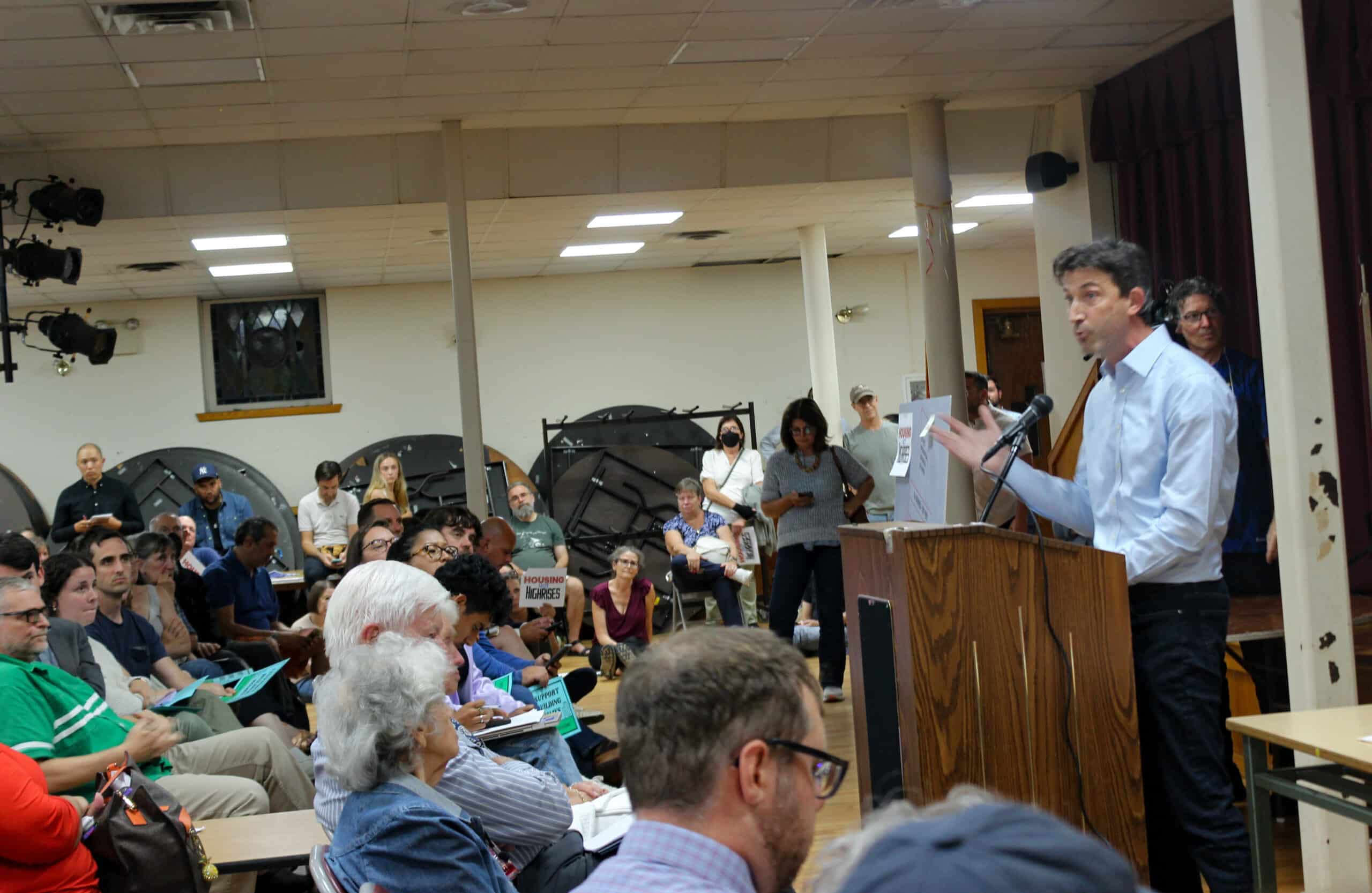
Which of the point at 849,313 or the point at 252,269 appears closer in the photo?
the point at 252,269

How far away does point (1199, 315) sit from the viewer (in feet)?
13.9

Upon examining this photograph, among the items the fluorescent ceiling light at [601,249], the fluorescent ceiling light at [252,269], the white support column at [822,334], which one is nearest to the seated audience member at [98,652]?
the fluorescent ceiling light at [252,269]

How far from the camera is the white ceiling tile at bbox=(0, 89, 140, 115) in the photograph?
628 cm

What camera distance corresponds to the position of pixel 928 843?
69 centimetres

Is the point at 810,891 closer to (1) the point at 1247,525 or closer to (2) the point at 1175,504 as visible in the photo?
(2) the point at 1175,504

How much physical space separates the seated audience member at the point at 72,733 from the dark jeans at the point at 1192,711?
7.43 ft

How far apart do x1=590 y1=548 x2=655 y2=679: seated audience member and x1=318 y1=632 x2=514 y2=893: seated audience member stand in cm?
588

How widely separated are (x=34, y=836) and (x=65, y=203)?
5379 mm

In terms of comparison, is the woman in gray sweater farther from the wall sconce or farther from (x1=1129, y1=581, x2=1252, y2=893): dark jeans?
the wall sconce

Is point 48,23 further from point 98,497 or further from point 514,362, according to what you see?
point 514,362

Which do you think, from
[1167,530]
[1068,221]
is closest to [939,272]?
[1068,221]

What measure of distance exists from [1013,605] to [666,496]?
877cm

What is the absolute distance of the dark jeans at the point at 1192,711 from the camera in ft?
8.90

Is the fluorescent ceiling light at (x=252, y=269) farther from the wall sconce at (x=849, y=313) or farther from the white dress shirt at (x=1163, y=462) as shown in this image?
the white dress shirt at (x=1163, y=462)
